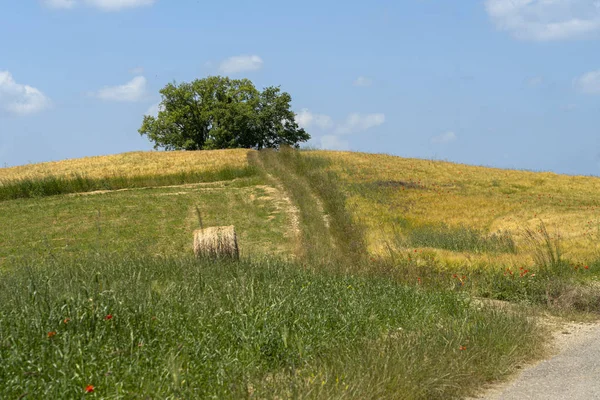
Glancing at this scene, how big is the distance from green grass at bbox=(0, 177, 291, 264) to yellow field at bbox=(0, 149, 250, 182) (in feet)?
17.9

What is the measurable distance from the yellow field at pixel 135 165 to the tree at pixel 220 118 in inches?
642

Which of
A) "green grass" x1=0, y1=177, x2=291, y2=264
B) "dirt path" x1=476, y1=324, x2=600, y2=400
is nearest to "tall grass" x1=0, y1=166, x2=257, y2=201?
"green grass" x1=0, y1=177, x2=291, y2=264

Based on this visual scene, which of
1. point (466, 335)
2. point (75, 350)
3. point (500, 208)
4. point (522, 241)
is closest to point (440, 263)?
point (522, 241)

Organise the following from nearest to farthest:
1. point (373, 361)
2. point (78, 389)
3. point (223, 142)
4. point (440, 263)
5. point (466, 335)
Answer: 1. point (78, 389)
2. point (373, 361)
3. point (466, 335)
4. point (440, 263)
5. point (223, 142)

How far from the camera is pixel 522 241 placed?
888 inches

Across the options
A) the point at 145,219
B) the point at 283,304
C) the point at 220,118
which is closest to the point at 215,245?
the point at 283,304

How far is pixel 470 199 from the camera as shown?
34.5 metres

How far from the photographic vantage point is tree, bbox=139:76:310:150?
6788 centimetres

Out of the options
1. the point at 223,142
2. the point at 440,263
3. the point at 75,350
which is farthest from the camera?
the point at 223,142

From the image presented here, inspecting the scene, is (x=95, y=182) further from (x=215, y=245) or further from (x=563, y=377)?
(x=563, y=377)

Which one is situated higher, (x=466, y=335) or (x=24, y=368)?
(x=24, y=368)

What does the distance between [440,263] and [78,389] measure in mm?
13215

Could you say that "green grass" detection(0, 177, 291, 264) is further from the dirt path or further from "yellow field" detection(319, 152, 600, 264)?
the dirt path

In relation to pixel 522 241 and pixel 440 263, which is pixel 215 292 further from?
pixel 522 241
